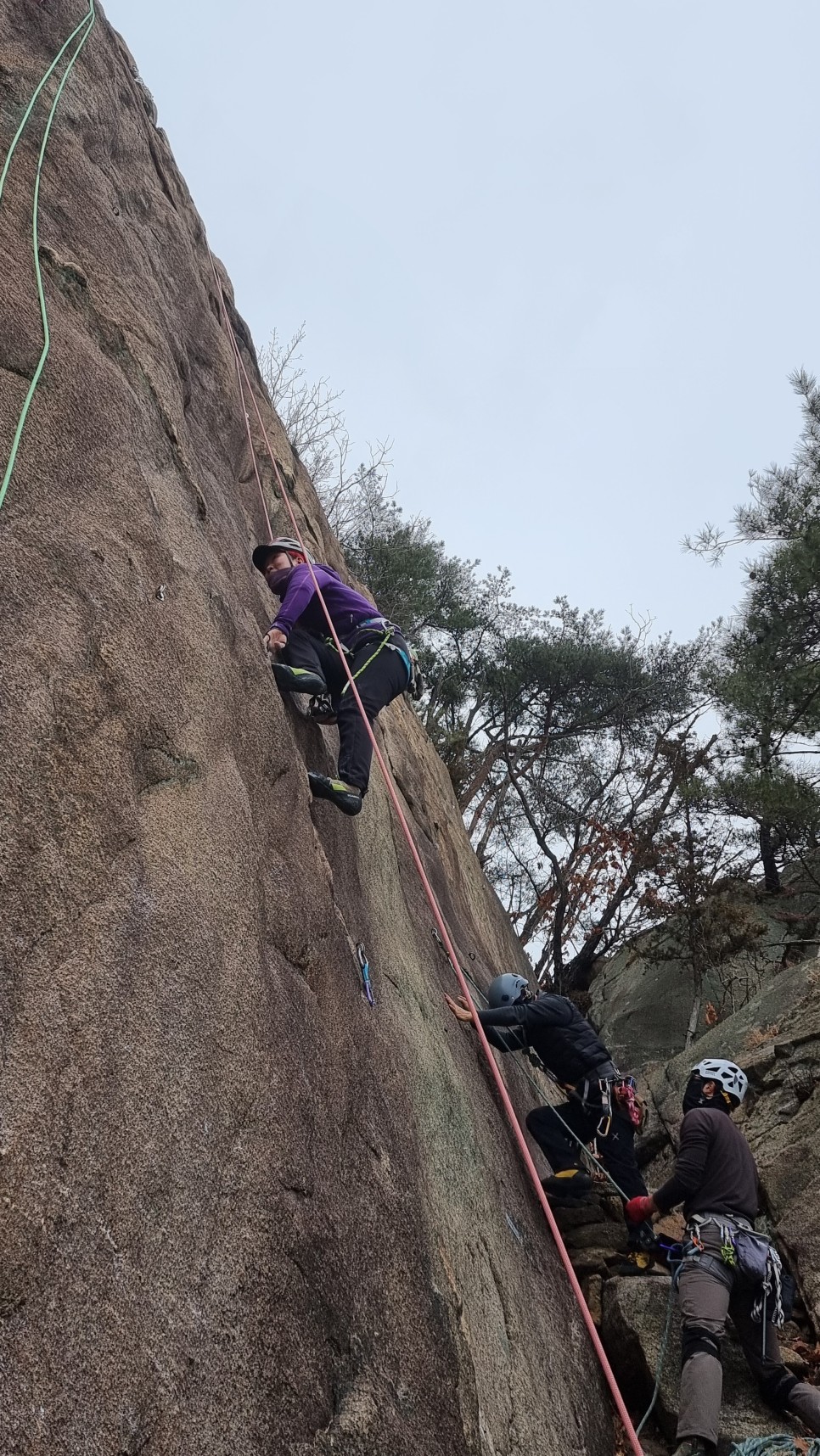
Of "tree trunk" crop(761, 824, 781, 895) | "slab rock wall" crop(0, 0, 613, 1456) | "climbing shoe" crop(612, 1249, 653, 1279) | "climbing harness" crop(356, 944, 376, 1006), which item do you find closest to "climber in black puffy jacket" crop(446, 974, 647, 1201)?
"climbing shoe" crop(612, 1249, 653, 1279)

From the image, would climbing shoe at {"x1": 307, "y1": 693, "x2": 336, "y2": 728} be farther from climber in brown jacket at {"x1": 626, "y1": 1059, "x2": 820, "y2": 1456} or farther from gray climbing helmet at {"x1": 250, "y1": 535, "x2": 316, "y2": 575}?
climber in brown jacket at {"x1": 626, "y1": 1059, "x2": 820, "y2": 1456}

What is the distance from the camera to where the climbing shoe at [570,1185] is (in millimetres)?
6730

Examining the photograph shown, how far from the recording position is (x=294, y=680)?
5.75 meters

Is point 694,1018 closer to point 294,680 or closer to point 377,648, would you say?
point 377,648

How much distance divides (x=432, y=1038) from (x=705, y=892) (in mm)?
13540

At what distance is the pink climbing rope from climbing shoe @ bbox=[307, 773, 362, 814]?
1.50 feet

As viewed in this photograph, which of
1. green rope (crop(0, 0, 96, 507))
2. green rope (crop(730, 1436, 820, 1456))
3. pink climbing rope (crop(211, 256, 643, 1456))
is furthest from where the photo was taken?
green rope (crop(730, 1436, 820, 1456))

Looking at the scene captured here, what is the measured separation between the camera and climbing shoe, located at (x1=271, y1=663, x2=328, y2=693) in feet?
18.9

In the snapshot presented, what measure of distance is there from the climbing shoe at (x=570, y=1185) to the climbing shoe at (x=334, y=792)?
306 cm

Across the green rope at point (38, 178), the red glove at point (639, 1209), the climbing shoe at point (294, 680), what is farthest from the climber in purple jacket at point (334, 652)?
the red glove at point (639, 1209)

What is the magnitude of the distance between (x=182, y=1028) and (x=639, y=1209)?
399 centimetres

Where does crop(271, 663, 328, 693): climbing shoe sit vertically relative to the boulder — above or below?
above

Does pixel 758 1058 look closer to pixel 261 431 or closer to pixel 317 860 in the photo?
pixel 317 860

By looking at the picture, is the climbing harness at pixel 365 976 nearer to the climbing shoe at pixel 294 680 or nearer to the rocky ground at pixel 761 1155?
the climbing shoe at pixel 294 680
